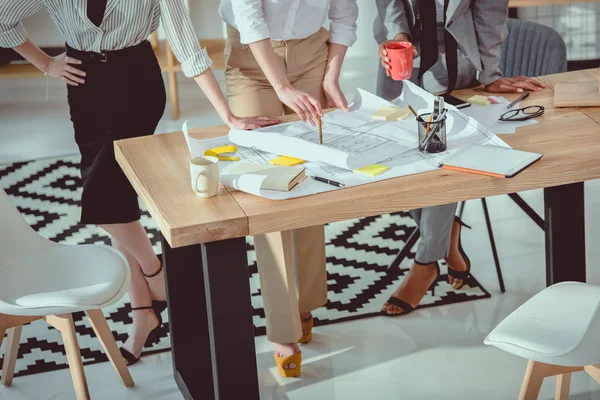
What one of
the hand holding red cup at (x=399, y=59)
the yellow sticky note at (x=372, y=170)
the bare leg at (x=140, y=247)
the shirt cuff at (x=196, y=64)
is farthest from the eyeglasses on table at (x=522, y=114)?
the bare leg at (x=140, y=247)

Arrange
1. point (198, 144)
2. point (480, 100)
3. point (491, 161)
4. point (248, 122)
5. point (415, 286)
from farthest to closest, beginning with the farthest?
point (415, 286) → point (480, 100) → point (248, 122) → point (198, 144) → point (491, 161)

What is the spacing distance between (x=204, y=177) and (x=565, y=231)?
3.54 feet

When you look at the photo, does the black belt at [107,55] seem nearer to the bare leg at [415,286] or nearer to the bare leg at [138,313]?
the bare leg at [138,313]

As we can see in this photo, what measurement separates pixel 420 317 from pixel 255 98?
100 cm

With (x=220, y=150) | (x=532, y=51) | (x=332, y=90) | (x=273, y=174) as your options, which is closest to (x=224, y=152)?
(x=220, y=150)

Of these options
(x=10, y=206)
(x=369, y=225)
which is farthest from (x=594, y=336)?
(x=369, y=225)

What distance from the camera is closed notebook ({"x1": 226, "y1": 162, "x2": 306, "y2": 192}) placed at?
213 centimetres

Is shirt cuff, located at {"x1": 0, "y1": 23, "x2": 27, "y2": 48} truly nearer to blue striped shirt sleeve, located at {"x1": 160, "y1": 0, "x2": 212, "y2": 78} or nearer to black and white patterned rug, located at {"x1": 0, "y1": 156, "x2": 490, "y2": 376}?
blue striped shirt sleeve, located at {"x1": 160, "y1": 0, "x2": 212, "y2": 78}

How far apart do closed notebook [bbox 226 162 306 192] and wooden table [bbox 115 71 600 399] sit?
45mm

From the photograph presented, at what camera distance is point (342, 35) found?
2.93m

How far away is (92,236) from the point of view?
404 centimetres

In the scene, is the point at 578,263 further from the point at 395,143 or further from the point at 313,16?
the point at 313,16

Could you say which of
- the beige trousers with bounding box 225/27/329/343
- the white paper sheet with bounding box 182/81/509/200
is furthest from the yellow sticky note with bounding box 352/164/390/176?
the beige trousers with bounding box 225/27/329/343

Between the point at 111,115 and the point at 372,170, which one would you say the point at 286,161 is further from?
Result: the point at 111,115
